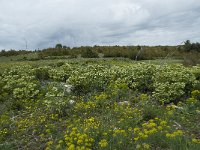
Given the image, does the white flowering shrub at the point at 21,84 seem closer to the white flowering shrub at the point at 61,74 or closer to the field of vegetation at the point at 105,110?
the field of vegetation at the point at 105,110

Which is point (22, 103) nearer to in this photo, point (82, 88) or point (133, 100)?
point (82, 88)

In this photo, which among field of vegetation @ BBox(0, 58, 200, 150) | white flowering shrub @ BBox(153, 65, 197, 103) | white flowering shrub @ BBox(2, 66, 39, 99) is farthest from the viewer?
white flowering shrub @ BBox(2, 66, 39, 99)

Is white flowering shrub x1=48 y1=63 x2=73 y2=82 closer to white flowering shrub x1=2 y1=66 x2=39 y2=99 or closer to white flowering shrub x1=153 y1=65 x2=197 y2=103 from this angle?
white flowering shrub x1=2 y1=66 x2=39 y2=99

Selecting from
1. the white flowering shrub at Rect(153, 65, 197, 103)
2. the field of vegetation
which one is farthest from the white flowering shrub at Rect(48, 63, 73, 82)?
the white flowering shrub at Rect(153, 65, 197, 103)

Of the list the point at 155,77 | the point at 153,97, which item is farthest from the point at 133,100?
the point at 155,77

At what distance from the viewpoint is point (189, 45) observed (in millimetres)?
20766

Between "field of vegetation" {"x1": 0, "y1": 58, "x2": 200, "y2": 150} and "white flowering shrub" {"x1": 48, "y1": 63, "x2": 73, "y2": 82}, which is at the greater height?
"white flowering shrub" {"x1": 48, "y1": 63, "x2": 73, "y2": 82}

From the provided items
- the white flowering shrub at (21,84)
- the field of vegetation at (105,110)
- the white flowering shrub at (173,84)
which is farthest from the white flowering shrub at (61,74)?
the white flowering shrub at (173,84)

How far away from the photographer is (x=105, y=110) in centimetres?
786

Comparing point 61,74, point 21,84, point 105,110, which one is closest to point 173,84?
point 105,110

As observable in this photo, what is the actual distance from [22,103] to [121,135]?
4.33m

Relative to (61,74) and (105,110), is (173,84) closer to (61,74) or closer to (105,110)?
(105,110)

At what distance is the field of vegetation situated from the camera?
5781 millimetres

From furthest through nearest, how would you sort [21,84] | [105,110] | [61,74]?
1. [61,74]
2. [21,84]
3. [105,110]
